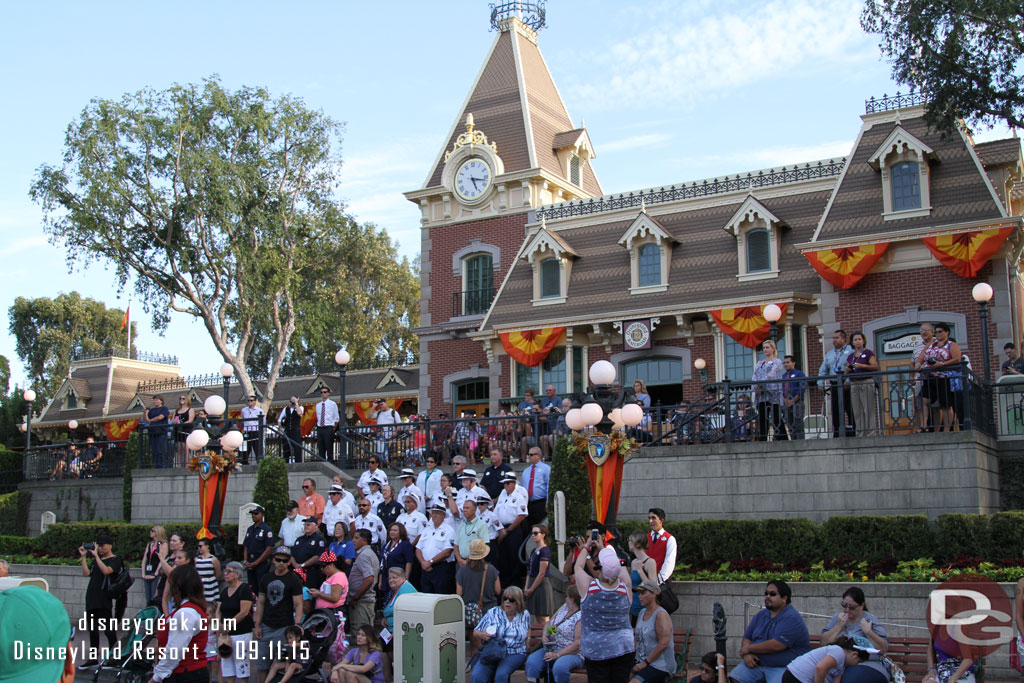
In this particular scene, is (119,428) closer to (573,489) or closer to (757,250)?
(757,250)

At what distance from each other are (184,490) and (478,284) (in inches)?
401

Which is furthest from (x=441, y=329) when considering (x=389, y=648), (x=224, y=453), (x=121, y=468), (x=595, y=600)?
(x=595, y=600)

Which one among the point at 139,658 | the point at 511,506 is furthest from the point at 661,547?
the point at 139,658

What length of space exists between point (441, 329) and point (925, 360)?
1511 centimetres

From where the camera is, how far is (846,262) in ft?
70.0

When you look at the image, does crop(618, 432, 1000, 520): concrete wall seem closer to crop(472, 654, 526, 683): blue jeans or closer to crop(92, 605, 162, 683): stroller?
crop(472, 654, 526, 683): blue jeans

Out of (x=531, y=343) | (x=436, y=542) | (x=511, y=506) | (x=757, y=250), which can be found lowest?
(x=436, y=542)

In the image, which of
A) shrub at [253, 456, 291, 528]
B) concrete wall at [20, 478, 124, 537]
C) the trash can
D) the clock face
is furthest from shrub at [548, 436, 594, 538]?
the clock face

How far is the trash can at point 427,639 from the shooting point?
11.1 meters

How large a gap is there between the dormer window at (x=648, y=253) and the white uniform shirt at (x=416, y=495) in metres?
10.5

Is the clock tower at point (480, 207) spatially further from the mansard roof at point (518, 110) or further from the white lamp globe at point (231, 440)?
the white lamp globe at point (231, 440)

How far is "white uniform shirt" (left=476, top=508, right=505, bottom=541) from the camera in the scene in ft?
45.6

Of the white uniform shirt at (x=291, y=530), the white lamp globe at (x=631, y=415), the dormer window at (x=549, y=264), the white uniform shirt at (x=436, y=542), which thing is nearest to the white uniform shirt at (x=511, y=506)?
the white uniform shirt at (x=436, y=542)

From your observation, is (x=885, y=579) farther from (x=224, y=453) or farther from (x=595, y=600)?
(x=224, y=453)
